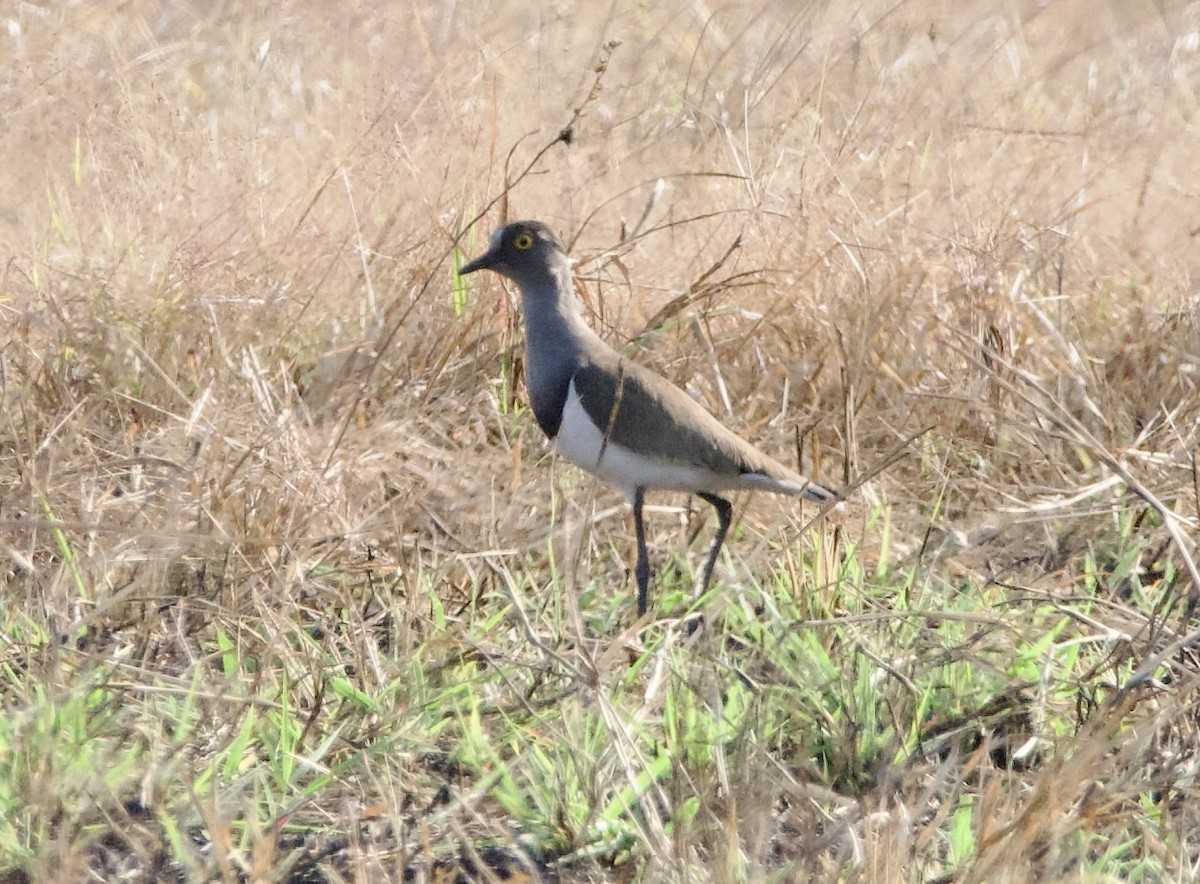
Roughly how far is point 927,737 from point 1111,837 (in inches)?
17.8

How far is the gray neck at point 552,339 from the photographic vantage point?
13.0ft

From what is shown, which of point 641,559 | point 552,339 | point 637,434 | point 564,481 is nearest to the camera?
point 641,559

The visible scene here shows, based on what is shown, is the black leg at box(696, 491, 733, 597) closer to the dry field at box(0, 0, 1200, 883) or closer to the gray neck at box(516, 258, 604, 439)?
the dry field at box(0, 0, 1200, 883)

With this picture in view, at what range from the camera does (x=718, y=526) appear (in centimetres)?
421

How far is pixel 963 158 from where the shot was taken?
5.59 metres

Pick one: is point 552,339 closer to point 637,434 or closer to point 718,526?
point 637,434

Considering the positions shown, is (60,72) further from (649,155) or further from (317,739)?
(317,739)

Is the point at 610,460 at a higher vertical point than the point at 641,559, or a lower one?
higher

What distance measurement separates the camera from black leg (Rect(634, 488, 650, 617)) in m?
3.66

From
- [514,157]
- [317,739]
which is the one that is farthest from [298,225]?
[317,739]

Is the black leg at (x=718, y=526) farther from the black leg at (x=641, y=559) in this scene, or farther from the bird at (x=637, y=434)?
the black leg at (x=641, y=559)

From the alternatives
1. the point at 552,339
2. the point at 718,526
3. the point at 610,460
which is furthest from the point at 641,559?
the point at 552,339

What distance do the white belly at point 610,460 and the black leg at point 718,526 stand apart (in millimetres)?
124

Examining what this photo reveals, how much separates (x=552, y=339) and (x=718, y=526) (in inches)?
24.5
